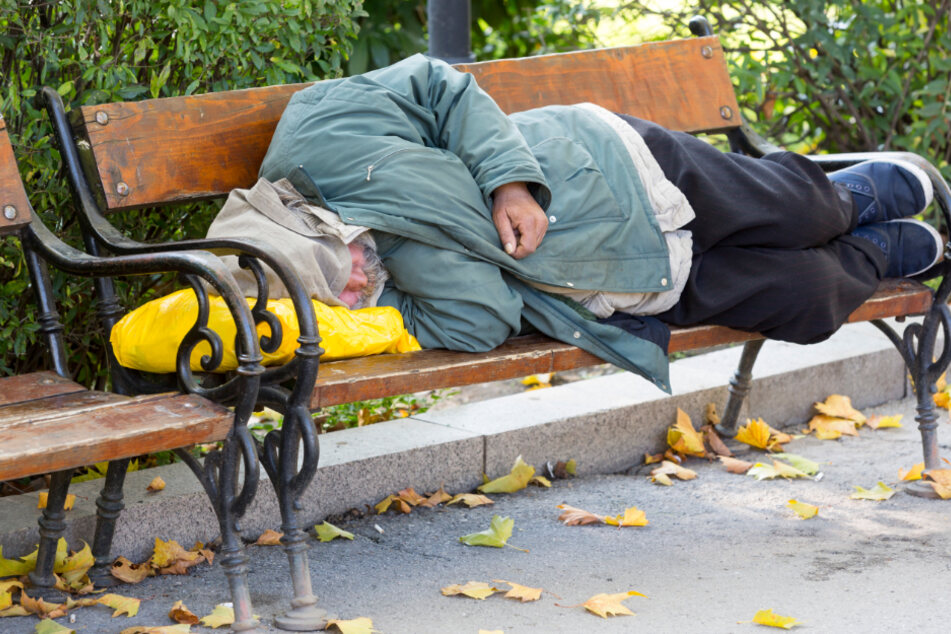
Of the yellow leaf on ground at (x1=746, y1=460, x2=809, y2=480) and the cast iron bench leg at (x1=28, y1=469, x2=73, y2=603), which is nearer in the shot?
the cast iron bench leg at (x1=28, y1=469, x2=73, y2=603)

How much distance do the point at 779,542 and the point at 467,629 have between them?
985 mm

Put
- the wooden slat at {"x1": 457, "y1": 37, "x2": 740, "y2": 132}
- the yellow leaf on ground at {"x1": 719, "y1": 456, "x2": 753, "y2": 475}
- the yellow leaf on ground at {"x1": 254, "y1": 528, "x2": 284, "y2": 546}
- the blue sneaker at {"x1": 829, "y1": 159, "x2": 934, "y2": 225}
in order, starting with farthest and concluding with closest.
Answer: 1. the yellow leaf on ground at {"x1": 719, "y1": 456, "x2": 753, "y2": 475}
2. the wooden slat at {"x1": 457, "y1": 37, "x2": 740, "y2": 132}
3. the blue sneaker at {"x1": 829, "y1": 159, "x2": 934, "y2": 225}
4. the yellow leaf on ground at {"x1": 254, "y1": 528, "x2": 284, "y2": 546}

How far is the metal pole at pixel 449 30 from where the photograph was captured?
3.82m

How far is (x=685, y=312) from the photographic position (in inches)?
120

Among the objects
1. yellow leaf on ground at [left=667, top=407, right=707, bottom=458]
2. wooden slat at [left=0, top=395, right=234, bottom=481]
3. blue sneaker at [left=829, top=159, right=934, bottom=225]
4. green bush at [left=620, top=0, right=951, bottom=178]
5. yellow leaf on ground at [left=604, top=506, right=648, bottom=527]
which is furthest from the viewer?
green bush at [left=620, top=0, right=951, bottom=178]

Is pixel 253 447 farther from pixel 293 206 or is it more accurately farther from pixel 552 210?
pixel 552 210

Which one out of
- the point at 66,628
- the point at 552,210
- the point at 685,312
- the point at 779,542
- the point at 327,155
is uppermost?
the point at 327,155

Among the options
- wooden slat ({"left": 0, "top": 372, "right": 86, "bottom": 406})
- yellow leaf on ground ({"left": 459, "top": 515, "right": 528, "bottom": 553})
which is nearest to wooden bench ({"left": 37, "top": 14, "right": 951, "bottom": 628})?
wooden slat ({"left": 0, "top": 372, "right": 86, "bottom": 406})

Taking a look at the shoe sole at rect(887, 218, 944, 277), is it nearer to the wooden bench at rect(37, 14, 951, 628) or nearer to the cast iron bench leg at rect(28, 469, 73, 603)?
the wooden bench at rect(37, 14, 951, 628)

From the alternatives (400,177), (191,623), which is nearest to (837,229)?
(400,177)

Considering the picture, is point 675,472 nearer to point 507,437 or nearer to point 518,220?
point 507,437

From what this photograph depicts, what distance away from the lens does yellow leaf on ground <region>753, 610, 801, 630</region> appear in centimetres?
254

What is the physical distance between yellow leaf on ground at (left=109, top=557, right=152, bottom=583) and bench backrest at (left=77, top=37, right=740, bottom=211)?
2.82ft

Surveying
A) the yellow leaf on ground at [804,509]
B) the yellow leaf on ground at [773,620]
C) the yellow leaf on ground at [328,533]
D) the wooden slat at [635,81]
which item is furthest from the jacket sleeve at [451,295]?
the yellow leaf on ground at [804,509]
